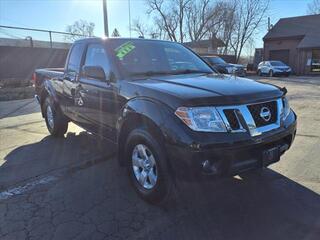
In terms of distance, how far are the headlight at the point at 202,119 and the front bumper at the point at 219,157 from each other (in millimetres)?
142

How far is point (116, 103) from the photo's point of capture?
446cm

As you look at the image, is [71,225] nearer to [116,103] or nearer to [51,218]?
[51,218]

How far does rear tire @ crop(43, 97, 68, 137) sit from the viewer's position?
6.87 metres

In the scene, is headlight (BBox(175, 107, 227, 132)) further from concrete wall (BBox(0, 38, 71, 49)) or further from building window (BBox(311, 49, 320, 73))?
building window (BBox(311, 49, 320, 73))

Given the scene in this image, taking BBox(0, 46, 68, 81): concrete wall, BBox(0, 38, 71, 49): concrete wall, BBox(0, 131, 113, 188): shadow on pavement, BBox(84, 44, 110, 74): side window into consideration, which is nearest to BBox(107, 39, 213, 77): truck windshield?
BBox(84, 44, 110, 74): side window

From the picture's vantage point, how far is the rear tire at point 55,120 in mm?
6871

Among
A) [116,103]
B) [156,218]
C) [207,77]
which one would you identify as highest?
[207,77]

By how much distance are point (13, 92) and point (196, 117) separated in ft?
46.3

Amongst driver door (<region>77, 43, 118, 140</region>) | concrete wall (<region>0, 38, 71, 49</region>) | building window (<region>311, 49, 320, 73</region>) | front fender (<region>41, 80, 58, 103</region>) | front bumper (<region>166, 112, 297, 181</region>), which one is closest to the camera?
front bumper (<region>166, 112, 297, 181</region>)

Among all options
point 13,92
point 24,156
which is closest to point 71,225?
point 24,156

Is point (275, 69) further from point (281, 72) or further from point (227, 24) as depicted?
point (227, 24)

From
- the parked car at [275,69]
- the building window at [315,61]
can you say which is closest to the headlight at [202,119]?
the parked car at [275,69]

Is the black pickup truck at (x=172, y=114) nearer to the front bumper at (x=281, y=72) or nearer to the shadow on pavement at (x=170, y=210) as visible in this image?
the shadow on pavement at (x=170, y=210)

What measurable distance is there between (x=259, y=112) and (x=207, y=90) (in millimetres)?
592
